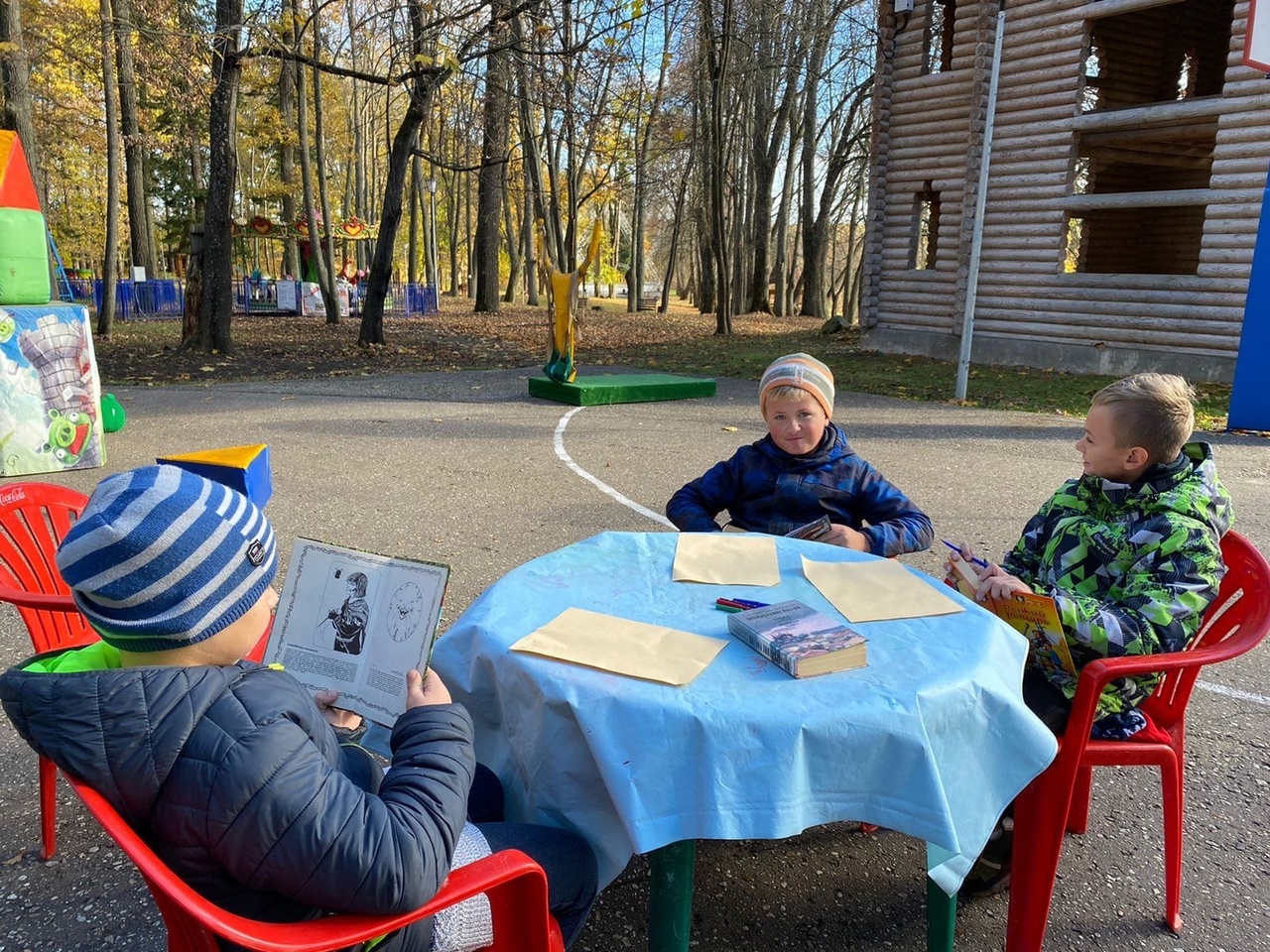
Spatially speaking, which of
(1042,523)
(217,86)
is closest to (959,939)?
(1042,523)

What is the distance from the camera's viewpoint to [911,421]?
1005 cm

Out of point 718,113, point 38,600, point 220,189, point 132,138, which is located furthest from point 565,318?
point 132,138

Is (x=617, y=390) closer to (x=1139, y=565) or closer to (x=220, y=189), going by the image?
(x=220, y=189)

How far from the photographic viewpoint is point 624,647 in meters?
1.98

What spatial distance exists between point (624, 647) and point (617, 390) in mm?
9175

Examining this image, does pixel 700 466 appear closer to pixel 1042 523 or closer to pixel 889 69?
pixel 1042 523

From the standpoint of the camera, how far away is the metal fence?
26234 millimetres

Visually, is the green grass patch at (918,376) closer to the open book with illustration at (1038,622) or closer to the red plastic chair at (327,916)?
the open book with illustration at (1038,622)

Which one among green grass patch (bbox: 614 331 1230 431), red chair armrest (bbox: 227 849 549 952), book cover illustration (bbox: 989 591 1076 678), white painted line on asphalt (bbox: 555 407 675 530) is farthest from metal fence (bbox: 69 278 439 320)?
red chair armrest (bbox: 227 849 549 952)

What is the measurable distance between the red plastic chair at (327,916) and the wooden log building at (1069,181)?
1142 centimetres

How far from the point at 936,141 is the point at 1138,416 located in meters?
16.7

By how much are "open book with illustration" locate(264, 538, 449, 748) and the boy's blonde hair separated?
6.08 ft

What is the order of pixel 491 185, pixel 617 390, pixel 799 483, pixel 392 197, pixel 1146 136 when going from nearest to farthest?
pixel 799 483, pixel 617 390, pixel 1146 136, pixel 392 197, pixel 491 185

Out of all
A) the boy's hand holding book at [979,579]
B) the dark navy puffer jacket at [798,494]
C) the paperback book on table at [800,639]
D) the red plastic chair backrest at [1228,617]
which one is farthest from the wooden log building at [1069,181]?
the paperback book on table at [800,639]
